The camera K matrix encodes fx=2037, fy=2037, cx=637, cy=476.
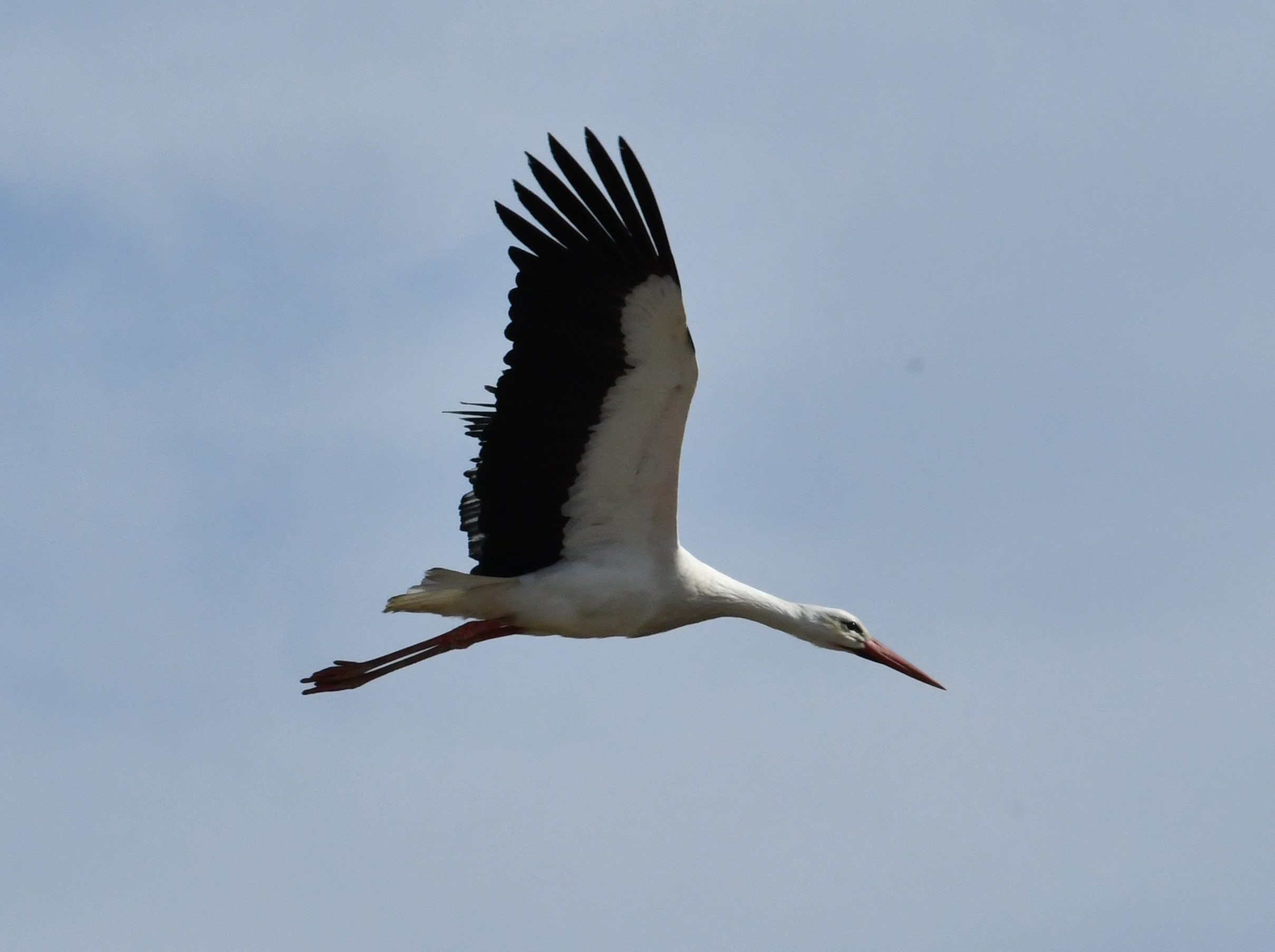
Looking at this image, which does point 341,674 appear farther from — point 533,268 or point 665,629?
point 533,268

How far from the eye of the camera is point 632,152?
35.7ft

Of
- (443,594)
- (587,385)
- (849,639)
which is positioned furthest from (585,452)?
(849,639)

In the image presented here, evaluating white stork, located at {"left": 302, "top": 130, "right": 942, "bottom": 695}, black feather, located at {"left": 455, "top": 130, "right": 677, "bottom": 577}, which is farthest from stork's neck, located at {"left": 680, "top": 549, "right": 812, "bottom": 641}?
black feather, located at {"left": 455, "top": 130, "right": 677, "bottom": 577}

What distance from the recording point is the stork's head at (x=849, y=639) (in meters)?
13.4

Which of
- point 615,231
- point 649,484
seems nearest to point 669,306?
point 615,231

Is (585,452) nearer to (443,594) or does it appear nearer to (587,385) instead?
(587,385)

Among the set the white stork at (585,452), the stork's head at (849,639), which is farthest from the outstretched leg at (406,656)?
the stork's head at (849,639)

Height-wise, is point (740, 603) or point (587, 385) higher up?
point (587, 385)

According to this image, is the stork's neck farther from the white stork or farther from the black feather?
the black feather

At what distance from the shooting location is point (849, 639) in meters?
13.6

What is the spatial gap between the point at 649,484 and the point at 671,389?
30.5 inches

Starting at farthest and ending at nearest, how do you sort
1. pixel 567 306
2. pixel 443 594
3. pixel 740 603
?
pixel 740 603 → pixel 443 594 → pixel 567 306

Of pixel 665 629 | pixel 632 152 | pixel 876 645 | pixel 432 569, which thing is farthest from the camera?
pixel 876 645

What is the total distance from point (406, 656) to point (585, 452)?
1.91m
